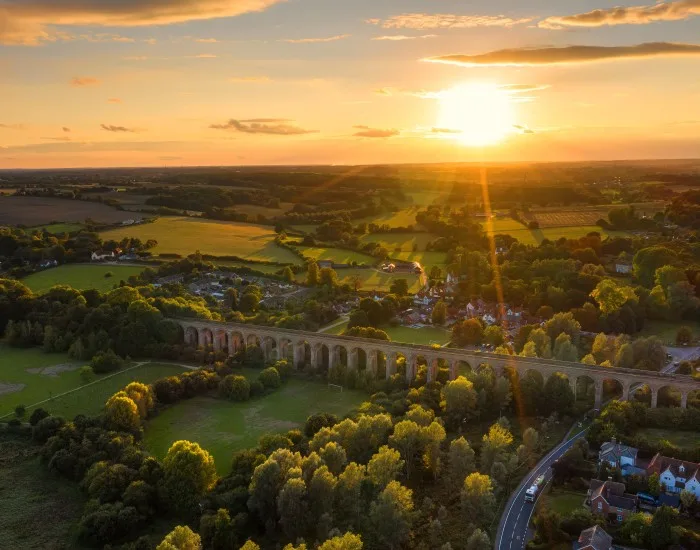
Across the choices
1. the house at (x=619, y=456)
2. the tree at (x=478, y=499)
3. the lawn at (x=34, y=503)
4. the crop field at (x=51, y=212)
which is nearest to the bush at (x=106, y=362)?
the lawn at (x=34, y=503)

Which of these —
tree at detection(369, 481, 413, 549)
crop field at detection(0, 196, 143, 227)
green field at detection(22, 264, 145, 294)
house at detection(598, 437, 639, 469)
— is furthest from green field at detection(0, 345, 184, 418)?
crop field at detection(0, 196, 143, 227)

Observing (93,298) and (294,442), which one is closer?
(294,442)

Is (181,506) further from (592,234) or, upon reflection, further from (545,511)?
(592,234)

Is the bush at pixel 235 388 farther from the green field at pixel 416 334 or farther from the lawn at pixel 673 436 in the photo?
the lawn at pixel 673 436

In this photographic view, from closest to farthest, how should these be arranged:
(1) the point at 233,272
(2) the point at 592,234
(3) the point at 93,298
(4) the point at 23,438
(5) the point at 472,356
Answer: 1. (4) the point at 23,438
2. (5) the point at 472,356
3. (3) the point at 93,298
4. (1) the point at 233,272
5. (2) the point at 592,234

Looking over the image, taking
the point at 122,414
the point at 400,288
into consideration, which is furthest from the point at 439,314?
the point at 122,414

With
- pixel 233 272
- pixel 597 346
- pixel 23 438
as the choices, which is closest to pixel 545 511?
pixel 597 346
